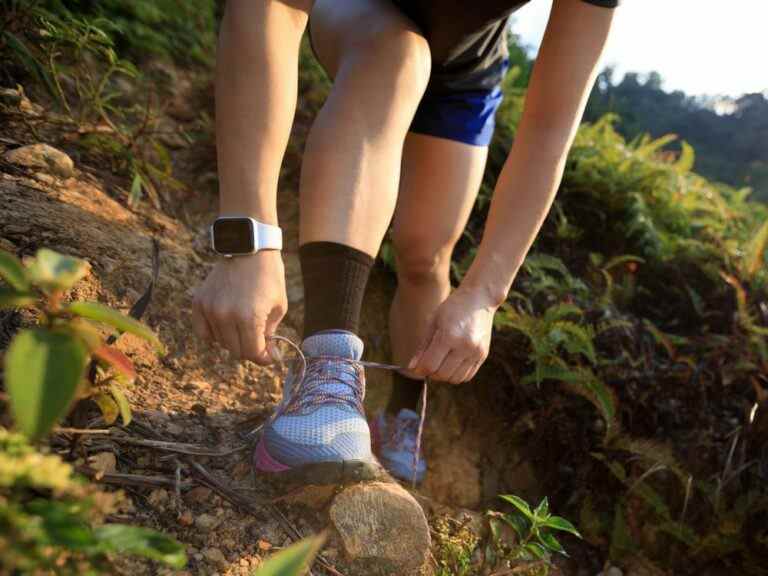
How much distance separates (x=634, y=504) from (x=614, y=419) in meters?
0.33

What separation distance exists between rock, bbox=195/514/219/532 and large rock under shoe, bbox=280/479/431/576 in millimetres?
183

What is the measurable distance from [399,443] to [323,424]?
93cm

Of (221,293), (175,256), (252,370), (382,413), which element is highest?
(221,293)

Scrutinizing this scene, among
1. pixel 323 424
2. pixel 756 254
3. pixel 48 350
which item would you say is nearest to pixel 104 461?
pixel 323 424

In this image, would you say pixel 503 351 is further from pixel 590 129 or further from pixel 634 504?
pixel 590 129

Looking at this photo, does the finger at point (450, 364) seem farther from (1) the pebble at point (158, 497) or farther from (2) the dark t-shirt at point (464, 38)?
(2) the dark t-shirt at point (464, 38)

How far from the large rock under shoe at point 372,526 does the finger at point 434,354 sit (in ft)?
1.02

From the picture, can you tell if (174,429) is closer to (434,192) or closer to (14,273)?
(14,273)

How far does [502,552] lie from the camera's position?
63.3 inches

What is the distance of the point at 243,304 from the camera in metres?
1.32

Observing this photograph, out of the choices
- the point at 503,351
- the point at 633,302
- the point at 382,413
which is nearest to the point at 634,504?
the point at 503,351

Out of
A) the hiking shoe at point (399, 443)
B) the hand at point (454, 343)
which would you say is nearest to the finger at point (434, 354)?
the hand at point (454, 343)

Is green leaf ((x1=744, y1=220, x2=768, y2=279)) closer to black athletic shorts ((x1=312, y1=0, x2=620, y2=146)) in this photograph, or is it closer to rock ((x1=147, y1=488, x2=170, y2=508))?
black athletic shorts ((x1=312, y1=0, x2=620, y2=146))

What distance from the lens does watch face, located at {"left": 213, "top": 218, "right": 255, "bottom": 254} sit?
136 centimetres
